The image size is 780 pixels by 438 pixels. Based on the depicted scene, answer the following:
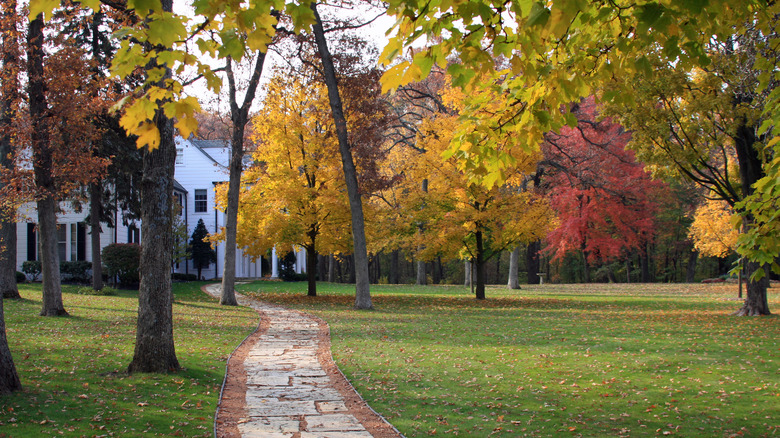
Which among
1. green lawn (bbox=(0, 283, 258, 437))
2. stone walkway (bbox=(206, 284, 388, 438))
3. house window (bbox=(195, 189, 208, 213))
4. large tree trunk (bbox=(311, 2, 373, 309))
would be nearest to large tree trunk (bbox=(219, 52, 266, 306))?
large tree trunk (bbox=(311, 2, 373, 309))

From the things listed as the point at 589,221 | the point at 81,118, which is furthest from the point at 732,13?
the point at 589,221

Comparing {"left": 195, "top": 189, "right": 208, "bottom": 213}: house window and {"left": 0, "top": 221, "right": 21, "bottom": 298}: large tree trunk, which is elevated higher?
{"left": 195, "top": 189, "right": 208, "bottom": 213}: house window

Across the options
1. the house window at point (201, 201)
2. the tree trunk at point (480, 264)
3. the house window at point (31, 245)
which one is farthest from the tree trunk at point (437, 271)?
Result: the house window at point (31, 245)

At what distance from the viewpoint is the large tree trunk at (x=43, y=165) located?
41.5 feet

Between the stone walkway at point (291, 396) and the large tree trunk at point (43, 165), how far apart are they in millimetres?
5545

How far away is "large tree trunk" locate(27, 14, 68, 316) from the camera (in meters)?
12.6

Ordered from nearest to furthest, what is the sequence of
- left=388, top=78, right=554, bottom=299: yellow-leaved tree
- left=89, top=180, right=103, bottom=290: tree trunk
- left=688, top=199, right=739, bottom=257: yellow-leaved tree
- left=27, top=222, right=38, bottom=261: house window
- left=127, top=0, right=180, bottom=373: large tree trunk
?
left=127, top=0, right=180, bottom=373: large tree trunk, left=388, top=78, right=554, bottom=299: yellow-leaved tree, left=89, top=180, right=103, bottom=290: tree trunk, left=688, top=199, right=739, bottom=257: yellow-leaved tree, left=27, top=222, right=38, bottom=261: house window

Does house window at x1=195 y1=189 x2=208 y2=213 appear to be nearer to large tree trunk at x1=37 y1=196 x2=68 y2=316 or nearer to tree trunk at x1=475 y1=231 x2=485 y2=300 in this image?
tree trunk at x1=475 y1=231 x2=485 y2=300

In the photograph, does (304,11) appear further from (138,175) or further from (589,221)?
(589,221)

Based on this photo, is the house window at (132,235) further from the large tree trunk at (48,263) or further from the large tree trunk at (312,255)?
the large tree trunk at (48,263)

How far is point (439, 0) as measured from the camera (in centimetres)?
319

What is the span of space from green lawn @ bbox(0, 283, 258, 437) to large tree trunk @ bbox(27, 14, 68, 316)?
0.70 m

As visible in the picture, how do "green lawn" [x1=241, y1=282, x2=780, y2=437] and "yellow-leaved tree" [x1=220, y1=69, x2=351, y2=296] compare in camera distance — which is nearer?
"green lawn" [x1=241, y1=282, x2=780, y2=437]

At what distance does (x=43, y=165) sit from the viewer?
13023mm
